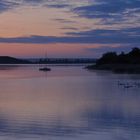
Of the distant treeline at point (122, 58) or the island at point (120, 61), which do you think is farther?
the distant treeline at point (122, 58)

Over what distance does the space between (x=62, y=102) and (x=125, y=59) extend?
91.3 meters

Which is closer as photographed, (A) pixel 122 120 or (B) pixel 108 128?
(B) pixel 108 128

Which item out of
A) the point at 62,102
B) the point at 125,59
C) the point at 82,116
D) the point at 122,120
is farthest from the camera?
the point at 125,59

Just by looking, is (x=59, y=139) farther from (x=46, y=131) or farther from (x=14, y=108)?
(x=14, y=108)

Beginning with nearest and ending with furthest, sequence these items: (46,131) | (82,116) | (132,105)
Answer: (46,131) → (82,116) → (132,105)

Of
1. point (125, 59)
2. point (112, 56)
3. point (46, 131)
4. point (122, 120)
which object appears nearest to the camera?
point (46, 131)

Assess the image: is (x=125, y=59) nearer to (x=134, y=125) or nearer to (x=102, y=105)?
(x=102, y=105)

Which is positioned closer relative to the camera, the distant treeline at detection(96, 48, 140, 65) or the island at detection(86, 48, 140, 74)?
the island at detection(86, 48, 140, 74)

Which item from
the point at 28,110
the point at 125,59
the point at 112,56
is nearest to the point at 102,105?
the point at 28,110

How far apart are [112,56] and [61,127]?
355 feet

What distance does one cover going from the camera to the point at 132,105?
2362 centimetres

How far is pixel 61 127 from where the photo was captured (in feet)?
53.1

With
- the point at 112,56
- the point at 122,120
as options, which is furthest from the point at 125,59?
the point at 122,120

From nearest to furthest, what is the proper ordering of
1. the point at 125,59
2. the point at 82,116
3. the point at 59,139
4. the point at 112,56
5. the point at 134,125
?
the point at 59,139 → the point at 134,125 → the point at 82,116 → the point at 125,59 → the point at 112,56
